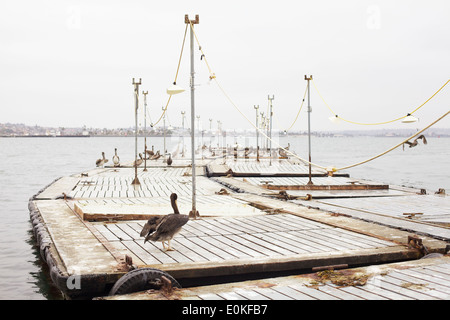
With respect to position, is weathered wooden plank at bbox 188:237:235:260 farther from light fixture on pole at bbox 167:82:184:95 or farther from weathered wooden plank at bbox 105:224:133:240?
light fixture on pole at bbox 167:82:184:95

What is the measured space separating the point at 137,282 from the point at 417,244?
4.58 metres

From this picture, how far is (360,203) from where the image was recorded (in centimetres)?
1511

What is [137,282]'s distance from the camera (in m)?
6.04

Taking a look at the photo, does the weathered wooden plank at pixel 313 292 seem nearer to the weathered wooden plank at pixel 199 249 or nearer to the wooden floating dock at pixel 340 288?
the wooden floating dock at pixel 340 288

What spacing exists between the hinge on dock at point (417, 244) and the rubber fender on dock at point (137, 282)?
4.13m

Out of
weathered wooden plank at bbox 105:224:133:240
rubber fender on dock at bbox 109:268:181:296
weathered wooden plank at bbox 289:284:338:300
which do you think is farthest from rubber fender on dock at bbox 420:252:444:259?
weathered wooden plank at bbox 105:224:133:240

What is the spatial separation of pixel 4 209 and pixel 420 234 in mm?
20650

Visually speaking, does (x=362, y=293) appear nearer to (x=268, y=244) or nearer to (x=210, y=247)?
(x=268, y=244)

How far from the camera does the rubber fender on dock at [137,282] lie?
6.02 meters

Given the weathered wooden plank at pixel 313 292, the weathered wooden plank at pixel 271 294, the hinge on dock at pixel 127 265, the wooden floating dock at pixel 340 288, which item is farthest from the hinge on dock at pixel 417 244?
the hinge on dock at pixel 127 265

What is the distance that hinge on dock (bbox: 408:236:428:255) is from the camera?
766 cm

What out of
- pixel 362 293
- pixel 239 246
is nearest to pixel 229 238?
pixel 239 246

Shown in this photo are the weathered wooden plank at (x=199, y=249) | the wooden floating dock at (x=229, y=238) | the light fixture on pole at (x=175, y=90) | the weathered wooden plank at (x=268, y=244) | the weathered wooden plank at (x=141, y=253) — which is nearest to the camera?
the wooden floating dock at (x=229, y=238)
